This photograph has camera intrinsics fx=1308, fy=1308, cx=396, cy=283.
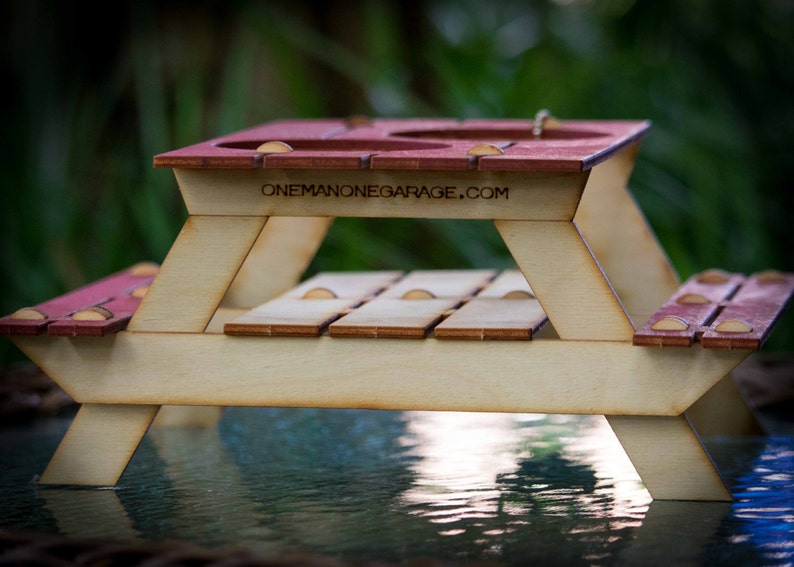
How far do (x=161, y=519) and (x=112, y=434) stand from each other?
222 mm

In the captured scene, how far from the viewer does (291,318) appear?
2248mm

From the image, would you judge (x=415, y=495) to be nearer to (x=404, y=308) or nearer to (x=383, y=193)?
(x=404, y=308)

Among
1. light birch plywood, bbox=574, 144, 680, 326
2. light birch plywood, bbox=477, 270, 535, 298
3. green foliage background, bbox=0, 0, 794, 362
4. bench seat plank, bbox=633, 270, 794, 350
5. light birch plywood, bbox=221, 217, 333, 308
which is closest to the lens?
bench seat plank, bbox=633, 270, 794, 350

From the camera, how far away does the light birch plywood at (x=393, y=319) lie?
211 cm

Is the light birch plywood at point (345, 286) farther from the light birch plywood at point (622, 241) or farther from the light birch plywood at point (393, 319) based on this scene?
the light birch plywood at point (622, 241)

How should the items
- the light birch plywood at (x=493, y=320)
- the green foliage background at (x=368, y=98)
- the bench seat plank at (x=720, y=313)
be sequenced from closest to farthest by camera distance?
the bench seat plank at (x=720, y=313) < the light birch plywood at (x=493, y=320) < the green foliage background at (x=368, y=98)

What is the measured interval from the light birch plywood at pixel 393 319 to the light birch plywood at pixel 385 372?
0.06 ft

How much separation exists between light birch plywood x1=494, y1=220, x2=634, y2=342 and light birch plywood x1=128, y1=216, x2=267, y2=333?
0.43 metres

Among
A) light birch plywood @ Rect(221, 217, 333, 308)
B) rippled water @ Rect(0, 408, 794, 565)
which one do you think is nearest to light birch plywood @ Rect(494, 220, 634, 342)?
rippled water @ Rect(0, 408, 794, 565)

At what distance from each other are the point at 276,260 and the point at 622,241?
76cm

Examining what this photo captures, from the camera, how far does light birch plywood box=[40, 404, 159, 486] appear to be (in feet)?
7.27

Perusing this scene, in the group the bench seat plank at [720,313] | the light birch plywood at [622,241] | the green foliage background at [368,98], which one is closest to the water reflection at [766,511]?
the bench seat plank at [720,313]

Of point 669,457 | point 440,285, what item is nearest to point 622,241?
point 440,285

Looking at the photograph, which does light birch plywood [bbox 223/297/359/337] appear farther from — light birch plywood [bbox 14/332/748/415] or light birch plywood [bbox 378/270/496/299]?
light birch plywood [bbox 378/270/496/299]
